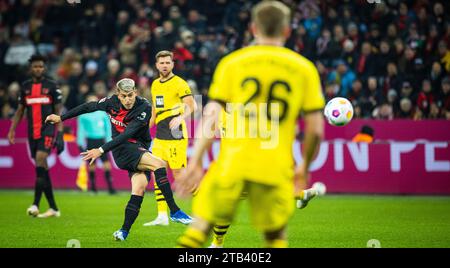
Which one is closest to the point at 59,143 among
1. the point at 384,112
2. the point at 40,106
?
the point at 40,106

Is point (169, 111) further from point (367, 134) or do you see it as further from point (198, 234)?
point (198, 234)

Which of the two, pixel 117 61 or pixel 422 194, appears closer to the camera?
pixel 422 194

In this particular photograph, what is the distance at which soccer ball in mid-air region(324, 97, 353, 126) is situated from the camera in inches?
480

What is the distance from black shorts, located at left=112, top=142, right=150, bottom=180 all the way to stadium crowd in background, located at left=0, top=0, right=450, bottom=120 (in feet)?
31.3

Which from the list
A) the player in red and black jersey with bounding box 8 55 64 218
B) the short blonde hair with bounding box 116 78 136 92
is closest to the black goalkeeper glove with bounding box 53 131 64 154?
the player in red and black jersey with bounding box 8 55 64 218

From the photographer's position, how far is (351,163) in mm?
19734

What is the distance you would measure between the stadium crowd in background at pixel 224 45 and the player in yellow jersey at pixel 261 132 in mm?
14521

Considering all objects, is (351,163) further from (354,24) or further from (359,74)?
(354,24)

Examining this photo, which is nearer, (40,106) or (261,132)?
(261,132)

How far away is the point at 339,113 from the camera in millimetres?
12297

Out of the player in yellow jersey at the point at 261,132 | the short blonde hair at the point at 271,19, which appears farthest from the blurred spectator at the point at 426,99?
the short blonde hair at the point at 271,19

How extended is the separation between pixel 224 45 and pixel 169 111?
8843mm
